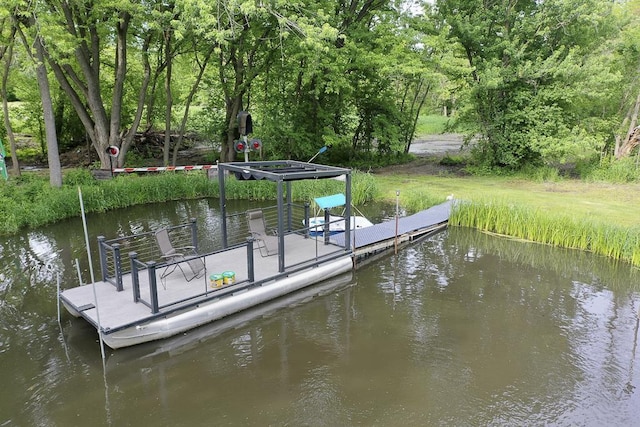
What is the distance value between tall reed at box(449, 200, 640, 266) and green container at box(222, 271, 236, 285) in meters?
8.30

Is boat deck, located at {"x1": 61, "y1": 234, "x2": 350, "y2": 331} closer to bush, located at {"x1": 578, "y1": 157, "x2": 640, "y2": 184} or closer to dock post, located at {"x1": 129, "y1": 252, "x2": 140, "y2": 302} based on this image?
dock post, located at {"x1": 129, "y1": 252, "x2": 140, "y2": 302}

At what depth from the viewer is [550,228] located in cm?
1253

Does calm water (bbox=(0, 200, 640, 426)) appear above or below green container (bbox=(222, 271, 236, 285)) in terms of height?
below

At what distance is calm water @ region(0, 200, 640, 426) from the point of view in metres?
6.17

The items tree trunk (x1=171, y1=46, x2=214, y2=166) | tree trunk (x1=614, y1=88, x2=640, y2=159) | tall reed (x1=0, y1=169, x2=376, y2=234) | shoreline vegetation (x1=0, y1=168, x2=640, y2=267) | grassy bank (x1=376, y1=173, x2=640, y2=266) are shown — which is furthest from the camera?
tree trunk (x1=171, y1=46, x2=214, y2=166)

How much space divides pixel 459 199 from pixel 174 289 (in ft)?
34.9

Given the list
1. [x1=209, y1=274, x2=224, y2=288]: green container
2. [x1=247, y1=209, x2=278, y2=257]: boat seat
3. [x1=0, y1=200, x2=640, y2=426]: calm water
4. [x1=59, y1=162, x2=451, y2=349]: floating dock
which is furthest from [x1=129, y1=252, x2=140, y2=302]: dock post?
[x1=247, y1=209, x2=278, y2=257]: boat seat

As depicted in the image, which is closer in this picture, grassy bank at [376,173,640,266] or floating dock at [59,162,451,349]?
floating dock at [59,162,451,349]

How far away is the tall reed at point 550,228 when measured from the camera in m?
11.4

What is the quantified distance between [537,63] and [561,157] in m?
4.16

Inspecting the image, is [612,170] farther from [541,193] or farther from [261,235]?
[261,235]

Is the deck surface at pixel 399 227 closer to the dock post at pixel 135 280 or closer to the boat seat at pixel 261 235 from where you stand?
the boat seat at pixel 261 235

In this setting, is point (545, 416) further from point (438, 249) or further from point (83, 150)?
point (83, 150)

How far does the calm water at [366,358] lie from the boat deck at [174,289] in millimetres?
563
